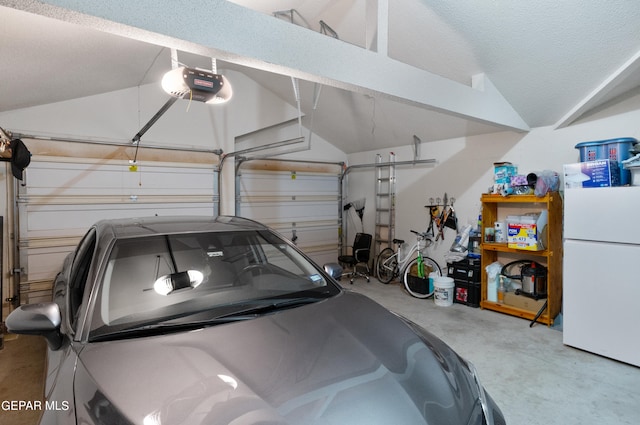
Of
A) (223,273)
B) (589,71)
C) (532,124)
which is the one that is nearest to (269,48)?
(223,273)

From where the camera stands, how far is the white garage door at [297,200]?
19.7 ft

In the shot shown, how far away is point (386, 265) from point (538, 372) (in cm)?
337

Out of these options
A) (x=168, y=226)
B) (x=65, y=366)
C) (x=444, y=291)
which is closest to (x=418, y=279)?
A: (x=444, y=291)

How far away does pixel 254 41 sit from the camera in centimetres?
199

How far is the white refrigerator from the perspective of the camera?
2.96 meters

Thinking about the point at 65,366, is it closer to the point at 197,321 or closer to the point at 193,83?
the point at 197,321

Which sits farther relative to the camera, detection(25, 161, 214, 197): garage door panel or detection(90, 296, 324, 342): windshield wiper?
detection(25, 161, 214, 197): garage door panel

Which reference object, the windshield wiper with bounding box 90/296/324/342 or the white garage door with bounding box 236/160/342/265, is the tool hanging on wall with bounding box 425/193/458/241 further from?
the windshield wiper with bounding box 90/296/324/342

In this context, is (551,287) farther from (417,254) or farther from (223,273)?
(223,273)

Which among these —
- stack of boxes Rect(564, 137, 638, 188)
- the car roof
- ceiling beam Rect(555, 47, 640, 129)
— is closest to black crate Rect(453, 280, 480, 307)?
stack of boxes Rect(564, 137, 638, 188)

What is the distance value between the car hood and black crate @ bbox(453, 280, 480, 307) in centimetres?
358

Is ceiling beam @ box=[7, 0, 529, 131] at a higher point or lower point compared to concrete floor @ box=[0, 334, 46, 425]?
higher

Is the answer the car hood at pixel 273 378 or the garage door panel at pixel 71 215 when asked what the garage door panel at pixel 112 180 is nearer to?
the garage door panel at pixel 71 215

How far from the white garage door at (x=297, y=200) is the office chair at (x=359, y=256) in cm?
68
